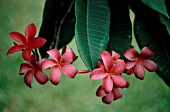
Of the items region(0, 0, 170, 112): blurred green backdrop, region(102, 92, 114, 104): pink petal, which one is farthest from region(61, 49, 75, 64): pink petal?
region(0, 0, 170, 112): blurred green backdrop

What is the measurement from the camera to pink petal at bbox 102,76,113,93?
802mm

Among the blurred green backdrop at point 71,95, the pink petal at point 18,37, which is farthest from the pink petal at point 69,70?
the blurred green backdrop at point 71,95

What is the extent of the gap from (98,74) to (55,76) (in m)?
0.09

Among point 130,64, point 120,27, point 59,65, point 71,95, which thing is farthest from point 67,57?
point 71,95

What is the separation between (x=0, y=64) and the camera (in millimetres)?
2775

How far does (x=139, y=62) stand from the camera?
905mm

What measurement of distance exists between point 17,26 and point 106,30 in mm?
2126

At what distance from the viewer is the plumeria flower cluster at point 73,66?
2.67 feet

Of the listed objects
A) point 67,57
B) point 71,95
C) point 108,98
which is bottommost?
point 71,95

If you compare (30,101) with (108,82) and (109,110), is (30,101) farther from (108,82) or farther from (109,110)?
(108,82)

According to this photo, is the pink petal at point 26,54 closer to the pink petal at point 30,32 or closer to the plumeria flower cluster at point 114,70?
the pink petal at point 30,32

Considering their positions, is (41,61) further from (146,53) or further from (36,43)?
(146,53)

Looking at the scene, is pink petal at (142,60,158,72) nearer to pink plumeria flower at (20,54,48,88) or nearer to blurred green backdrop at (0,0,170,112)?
pink plumeria flower at (20,54,48,88)

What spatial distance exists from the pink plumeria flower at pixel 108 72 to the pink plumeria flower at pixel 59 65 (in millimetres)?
51
